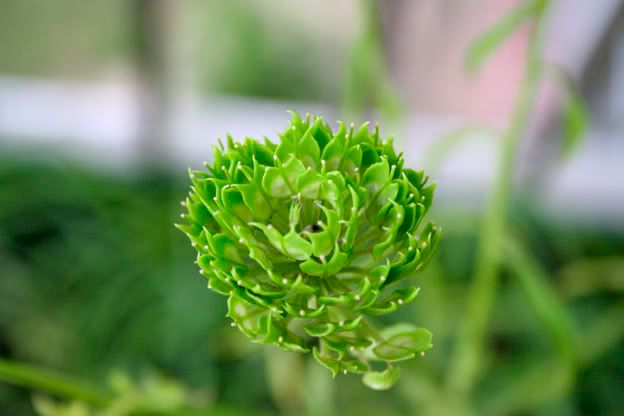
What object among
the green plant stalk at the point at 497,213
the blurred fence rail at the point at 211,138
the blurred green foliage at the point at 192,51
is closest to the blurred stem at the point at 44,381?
the green plant stalk at the point at 497,213

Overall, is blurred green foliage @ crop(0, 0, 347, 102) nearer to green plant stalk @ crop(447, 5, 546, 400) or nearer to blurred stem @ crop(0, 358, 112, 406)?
green plant stalk @ crop(447, 5, 546, 400)

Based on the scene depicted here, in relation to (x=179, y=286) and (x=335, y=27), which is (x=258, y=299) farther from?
(x=335, y=27)

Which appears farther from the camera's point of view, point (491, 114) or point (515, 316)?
point (491, 114)

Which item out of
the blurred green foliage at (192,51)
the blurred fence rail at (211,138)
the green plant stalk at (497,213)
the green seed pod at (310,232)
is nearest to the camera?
the green seed pod at (310,232)

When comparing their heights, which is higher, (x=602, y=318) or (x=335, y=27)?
(x=335, y=27)

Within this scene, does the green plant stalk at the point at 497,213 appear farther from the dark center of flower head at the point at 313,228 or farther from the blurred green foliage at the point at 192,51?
the blurred green foliage at the point at 192,51

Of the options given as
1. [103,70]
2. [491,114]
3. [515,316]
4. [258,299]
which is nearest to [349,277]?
[258,299]

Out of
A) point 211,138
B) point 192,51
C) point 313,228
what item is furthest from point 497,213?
point 192,51
